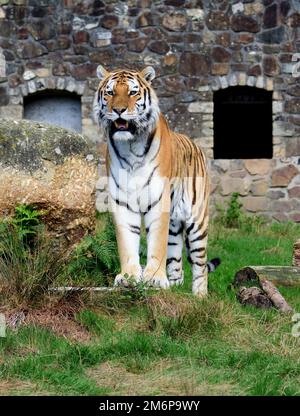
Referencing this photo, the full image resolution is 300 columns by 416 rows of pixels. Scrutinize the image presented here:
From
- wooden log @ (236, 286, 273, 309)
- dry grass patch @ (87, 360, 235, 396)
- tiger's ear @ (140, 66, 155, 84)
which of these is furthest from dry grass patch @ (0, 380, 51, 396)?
tiger's ear @ (140, 66, 155, 84)

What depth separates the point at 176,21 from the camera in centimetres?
1464

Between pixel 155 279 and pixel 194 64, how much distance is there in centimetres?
706

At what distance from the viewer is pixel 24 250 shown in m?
7.87

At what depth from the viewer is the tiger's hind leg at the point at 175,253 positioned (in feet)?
29.6

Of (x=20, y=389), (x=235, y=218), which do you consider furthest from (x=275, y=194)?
(x=20, y=389)

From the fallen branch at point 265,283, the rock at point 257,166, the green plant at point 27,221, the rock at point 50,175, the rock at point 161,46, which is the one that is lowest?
the fallen branch at point 265,283

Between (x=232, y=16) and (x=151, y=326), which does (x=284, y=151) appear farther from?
(x=151, y=326)

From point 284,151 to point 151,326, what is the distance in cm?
794

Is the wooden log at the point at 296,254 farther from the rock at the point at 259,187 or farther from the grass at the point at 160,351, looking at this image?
the rock at the point at 259,187

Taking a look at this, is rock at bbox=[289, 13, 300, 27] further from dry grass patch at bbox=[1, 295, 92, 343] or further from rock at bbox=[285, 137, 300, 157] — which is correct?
dry grass patch at bbox=[1, 295, 92, 343]

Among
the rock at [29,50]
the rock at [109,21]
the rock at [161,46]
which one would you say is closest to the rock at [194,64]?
the rock at [161,46]

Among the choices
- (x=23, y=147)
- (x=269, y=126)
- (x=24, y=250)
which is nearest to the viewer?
(x=24, y=250)

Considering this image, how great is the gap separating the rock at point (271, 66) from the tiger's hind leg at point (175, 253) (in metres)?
6.23

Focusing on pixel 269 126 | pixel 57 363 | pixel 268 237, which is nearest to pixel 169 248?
pixel 57 363
